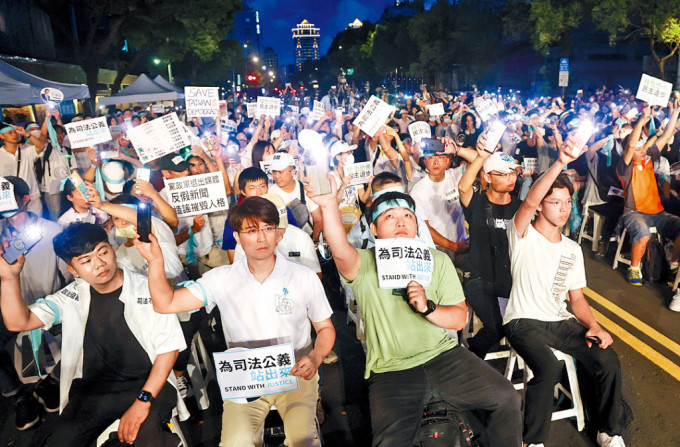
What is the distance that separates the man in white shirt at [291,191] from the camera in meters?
5.38

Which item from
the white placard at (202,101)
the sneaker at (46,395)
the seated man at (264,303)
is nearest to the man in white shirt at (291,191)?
the seated man at (264,303)

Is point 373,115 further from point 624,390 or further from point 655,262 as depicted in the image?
point 624,390

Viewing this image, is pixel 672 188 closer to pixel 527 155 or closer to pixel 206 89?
pixel 527 155

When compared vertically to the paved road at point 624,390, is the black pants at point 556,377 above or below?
above

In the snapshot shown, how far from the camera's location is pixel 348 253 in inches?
120

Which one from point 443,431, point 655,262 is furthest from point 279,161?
point 655,262

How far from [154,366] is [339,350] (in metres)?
2.45

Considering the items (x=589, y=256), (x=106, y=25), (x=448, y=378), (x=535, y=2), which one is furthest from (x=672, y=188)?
(x=106, y=25)

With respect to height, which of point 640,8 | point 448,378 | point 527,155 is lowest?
point 448,378

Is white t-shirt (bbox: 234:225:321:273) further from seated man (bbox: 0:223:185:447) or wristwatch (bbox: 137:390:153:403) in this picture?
wristwatch (bbox: 137:390:153:403)

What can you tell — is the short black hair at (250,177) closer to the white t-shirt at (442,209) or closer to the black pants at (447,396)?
the white t-shirt at (442,209)

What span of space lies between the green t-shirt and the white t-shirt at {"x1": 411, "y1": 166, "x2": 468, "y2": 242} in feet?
7.25

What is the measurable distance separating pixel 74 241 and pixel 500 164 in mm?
3359

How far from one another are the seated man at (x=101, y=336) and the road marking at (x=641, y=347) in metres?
4.25
